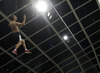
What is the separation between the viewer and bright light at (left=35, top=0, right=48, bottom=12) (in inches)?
681

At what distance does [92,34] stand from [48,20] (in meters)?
6.76

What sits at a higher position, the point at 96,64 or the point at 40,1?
the point at 40,1

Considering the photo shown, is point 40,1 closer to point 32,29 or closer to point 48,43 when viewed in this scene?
point 32,29

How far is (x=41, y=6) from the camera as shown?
58.1 feet

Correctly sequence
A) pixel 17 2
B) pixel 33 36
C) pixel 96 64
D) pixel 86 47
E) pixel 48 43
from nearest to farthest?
pixel 17 2 < pixel 33 36 < pixel 48 43 < pixel 86 47 < pixel 96 64

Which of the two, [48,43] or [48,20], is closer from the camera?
[48,20]

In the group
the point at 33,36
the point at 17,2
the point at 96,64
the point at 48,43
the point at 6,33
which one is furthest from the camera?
the point at 96,64

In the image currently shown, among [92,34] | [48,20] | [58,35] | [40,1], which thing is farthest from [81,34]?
[40,1]

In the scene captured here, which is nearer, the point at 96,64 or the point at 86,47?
the point at 86,47

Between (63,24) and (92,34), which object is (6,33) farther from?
(92,34)

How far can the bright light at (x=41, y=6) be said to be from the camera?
17.3 metres

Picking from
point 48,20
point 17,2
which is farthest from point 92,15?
point 17,2

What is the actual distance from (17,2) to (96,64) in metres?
16.7

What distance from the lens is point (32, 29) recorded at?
761 inches
